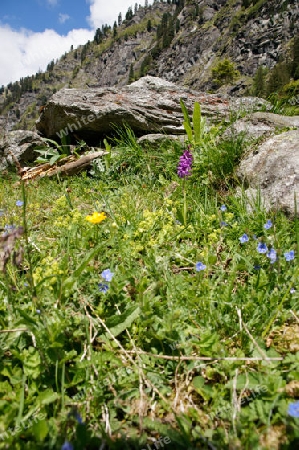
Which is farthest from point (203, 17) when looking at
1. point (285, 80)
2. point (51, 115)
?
point (51, 115)

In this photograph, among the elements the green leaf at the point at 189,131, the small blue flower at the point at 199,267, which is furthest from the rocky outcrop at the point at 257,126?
the small blue flower at the point at 199,267

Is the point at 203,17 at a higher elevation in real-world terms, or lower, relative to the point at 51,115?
higher

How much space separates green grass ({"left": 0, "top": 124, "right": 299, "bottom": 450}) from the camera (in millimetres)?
1244

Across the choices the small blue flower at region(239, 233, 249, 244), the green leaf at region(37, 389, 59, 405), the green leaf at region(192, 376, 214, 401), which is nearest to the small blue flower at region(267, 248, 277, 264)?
the small blue flower at region(239, 233, 249, 244)

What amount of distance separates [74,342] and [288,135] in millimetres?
3168

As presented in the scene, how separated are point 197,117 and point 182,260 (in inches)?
118

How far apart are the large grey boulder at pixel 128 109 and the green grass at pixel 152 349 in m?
3.75

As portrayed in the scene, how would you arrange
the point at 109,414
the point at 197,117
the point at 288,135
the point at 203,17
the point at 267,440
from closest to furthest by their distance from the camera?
1. the point at 267,440
2. the point at 109,414
3. the point at 288,135
4. the point at 197,117
5. the point at 203,17

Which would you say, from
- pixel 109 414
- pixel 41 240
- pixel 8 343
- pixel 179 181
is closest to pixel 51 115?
pixel 179 181

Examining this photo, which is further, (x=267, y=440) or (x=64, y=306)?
(x=64, y=306)

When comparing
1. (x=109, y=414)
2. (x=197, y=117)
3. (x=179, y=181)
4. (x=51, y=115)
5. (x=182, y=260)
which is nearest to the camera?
(x=109, y=414)

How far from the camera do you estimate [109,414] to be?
1343mm

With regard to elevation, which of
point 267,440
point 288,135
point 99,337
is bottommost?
point 267,440

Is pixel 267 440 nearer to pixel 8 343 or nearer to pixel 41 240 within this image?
pixel 8 343
